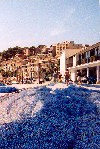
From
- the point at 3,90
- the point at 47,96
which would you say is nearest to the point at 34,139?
the point at 47,96

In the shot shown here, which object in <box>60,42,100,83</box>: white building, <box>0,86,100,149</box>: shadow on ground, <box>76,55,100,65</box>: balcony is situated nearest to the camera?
<box>0,86,100,149</box>: shadow on ground

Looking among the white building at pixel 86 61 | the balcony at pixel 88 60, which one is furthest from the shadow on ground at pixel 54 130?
the balcony at pixel 88 60

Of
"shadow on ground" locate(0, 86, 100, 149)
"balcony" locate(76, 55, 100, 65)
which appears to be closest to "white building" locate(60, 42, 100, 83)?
"balcony" locate(76, 55, 100, 65)

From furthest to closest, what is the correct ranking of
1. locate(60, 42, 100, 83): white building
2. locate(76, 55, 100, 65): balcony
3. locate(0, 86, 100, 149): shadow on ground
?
1. locate(76, 55, 100, 65): balcony
2. locate(60, 42, 100, 83): white building
3. locate(0, 86, 100, 149): shadow on ground

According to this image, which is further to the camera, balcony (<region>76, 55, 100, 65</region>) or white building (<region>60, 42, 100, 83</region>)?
balcony (<region>76, 55, 100, 65</region>)

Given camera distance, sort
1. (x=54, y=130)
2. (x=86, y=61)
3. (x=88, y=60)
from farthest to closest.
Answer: (x=86, y=61), (x=88, y=60), (x=54, y=130)

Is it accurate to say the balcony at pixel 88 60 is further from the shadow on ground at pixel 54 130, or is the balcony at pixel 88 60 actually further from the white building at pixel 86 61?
the shadow on ground at pixel 54 130

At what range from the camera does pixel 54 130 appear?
6.87 m

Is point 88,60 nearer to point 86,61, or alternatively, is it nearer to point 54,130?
point 86,61

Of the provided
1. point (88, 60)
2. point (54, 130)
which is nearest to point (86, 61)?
point (88, 60)

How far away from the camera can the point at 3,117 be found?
27.2 feet

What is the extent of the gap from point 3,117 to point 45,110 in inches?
52.2

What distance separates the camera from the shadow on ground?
636 cm

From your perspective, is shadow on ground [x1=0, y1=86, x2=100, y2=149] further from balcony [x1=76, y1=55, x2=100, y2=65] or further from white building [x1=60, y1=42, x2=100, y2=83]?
balcony [x1=76, y1=55, x2=100, y2=65]
